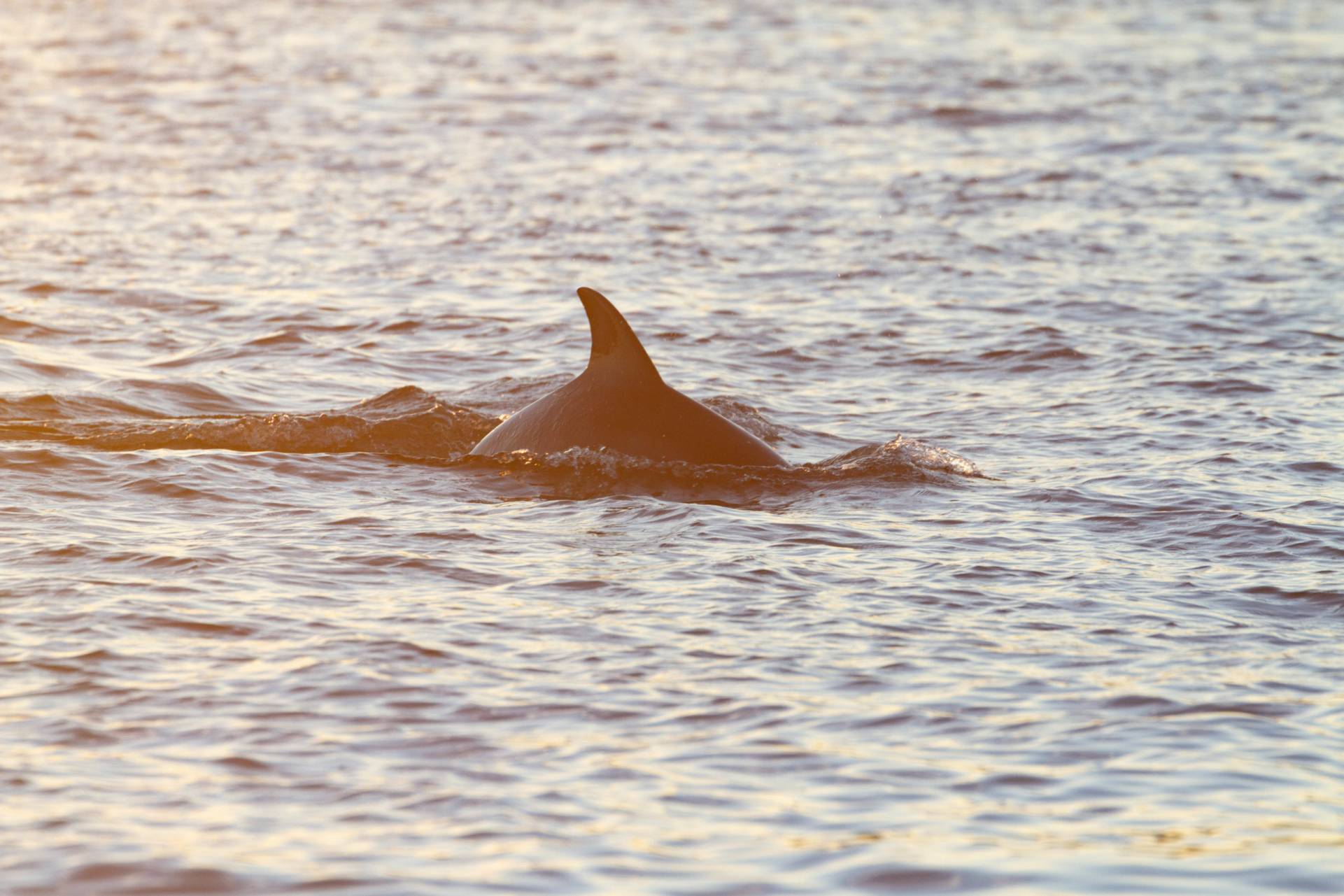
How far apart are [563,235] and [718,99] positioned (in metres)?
11.6

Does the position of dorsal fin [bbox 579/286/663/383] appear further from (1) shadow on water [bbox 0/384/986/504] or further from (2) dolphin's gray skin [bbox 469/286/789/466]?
(1) shadow on water [bbox 0/384/986/504]

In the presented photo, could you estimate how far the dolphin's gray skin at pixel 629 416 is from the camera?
12.0 meters

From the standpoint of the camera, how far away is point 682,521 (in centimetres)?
1127

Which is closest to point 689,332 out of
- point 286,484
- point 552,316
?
point 552,316

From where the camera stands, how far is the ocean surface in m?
7.00

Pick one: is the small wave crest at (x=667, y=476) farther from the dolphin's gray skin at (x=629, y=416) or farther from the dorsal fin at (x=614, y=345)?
the dorsal fin at (x=614, y=345)

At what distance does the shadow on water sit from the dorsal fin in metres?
0.54

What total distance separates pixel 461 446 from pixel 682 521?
2.73m

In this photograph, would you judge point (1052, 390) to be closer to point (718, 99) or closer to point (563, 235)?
point (563, 235)

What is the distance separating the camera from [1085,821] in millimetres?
7039

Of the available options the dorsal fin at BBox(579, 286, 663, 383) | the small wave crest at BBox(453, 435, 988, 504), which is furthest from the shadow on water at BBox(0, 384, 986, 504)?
the dorsal fin at BBox(579, 286, 663, 383)

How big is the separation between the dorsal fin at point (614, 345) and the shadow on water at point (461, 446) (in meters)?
0.54

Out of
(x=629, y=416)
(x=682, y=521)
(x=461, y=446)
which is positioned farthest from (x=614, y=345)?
(x=461, y=446)

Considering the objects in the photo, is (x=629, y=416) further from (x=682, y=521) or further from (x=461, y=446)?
(x=461, y=446)
